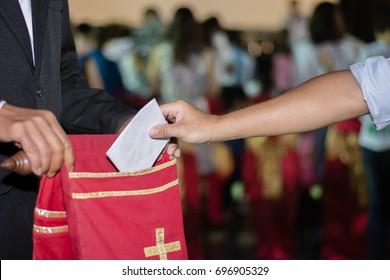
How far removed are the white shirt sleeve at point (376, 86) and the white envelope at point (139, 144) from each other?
1.91 feet

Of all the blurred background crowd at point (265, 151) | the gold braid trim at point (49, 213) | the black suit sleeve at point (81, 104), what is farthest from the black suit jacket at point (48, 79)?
the blurred background crowd at point (265, 151)

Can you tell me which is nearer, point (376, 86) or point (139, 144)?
point (139, 144)

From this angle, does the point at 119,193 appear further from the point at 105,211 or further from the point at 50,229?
the point at 50,229

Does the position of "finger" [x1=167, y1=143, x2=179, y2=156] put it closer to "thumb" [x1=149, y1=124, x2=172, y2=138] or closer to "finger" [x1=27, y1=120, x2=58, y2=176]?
"thumb" [x1=149, y1=124, x2=172, y2=138]

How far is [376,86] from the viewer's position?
233 centimetres

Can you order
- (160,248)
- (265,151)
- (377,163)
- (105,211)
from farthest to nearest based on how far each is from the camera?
(265,151), (377,163), (160,248), (105,211)

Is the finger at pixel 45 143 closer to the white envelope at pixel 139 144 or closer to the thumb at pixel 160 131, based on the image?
the white envelope at pixel 139 144

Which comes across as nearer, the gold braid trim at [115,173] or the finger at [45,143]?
the finger at [45,143]

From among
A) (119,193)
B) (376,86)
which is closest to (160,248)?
(119,193)

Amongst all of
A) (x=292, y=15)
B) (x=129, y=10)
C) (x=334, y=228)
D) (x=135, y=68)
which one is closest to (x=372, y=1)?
(x=292, y=15)

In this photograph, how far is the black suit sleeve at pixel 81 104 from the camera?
8.23ft

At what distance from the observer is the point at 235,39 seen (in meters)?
9.72

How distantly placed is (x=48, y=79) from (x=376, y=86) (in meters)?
Answer: 0.92

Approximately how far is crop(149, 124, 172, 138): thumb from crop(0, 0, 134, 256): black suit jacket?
28cm
